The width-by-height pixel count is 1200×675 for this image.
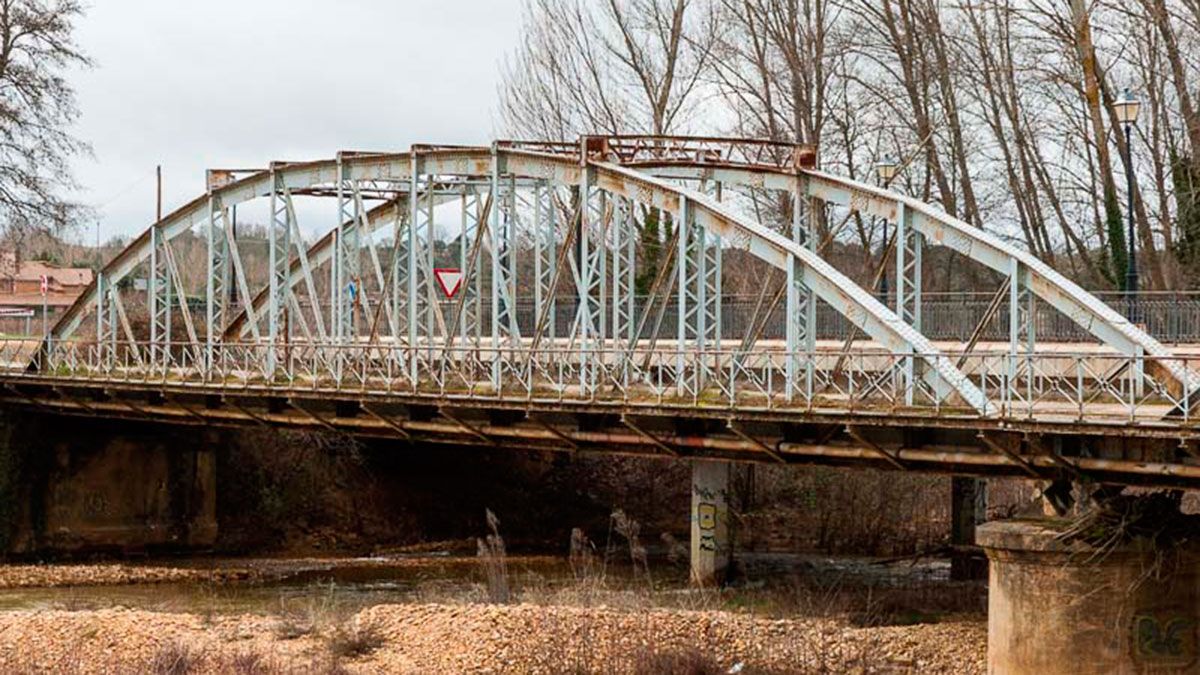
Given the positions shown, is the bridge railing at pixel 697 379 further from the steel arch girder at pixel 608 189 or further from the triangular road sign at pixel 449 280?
the triangular road sign at pixel 449 280

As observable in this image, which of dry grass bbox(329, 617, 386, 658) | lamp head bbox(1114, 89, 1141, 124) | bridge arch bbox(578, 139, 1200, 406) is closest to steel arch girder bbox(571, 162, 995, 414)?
bridge arch bbox(578, 139, 1200, 406)

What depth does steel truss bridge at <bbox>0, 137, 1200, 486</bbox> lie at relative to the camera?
2572 cm

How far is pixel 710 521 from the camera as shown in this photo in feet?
116

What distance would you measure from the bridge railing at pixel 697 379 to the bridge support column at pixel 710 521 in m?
1.78

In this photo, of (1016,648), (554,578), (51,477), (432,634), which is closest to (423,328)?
(51,477)

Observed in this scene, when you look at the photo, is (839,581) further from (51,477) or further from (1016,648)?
(51,477)

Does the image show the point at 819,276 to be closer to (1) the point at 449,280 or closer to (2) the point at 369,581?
(2) the point at 369,581

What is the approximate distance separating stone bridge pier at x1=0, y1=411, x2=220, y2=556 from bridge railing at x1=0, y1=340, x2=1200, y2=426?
1836 mm

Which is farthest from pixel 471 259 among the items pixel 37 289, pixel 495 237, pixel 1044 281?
pixel 37 289

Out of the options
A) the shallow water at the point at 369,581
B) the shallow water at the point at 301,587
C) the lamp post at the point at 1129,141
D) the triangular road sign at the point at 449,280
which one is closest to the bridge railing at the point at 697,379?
the lamp post at the point at 1129,141

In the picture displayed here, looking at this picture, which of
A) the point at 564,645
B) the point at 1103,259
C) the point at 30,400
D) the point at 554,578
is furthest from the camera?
the point at 1103,259

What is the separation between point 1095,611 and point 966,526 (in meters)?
14.7

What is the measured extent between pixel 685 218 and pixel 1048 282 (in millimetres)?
7026

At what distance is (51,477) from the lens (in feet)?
155
